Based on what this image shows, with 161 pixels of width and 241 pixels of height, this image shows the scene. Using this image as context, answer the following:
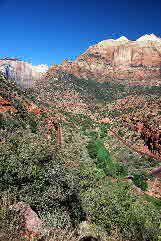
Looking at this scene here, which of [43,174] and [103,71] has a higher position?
[103,71]

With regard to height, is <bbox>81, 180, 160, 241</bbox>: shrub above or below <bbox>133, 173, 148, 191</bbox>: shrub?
above

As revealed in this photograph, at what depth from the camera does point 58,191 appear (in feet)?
42.5

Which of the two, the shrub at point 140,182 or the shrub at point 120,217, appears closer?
the shrub at point 120,217

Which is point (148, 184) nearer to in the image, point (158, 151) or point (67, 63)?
point (158, 151)

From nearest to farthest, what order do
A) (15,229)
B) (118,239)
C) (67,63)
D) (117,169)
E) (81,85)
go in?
1. (15,229)
2. (118,239)
3. (117,169)
4. (81,85)
5. (67,63)

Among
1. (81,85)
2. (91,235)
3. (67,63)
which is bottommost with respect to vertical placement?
(91,235)

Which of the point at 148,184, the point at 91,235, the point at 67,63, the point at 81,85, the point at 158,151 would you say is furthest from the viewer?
the point at 67,63

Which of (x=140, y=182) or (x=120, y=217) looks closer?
(x=120, y=217)

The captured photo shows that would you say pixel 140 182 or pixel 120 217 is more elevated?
pixel 120 217

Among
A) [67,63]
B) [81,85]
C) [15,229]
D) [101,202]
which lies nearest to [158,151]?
[101,202]

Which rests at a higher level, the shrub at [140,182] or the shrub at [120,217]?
the shrub at [120,217]

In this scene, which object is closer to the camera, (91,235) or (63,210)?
(91,235)

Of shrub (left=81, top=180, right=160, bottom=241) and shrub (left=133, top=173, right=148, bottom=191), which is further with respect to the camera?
shrub (left=133, top=173, right=148, bottom=191)

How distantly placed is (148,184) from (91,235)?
34.1m
